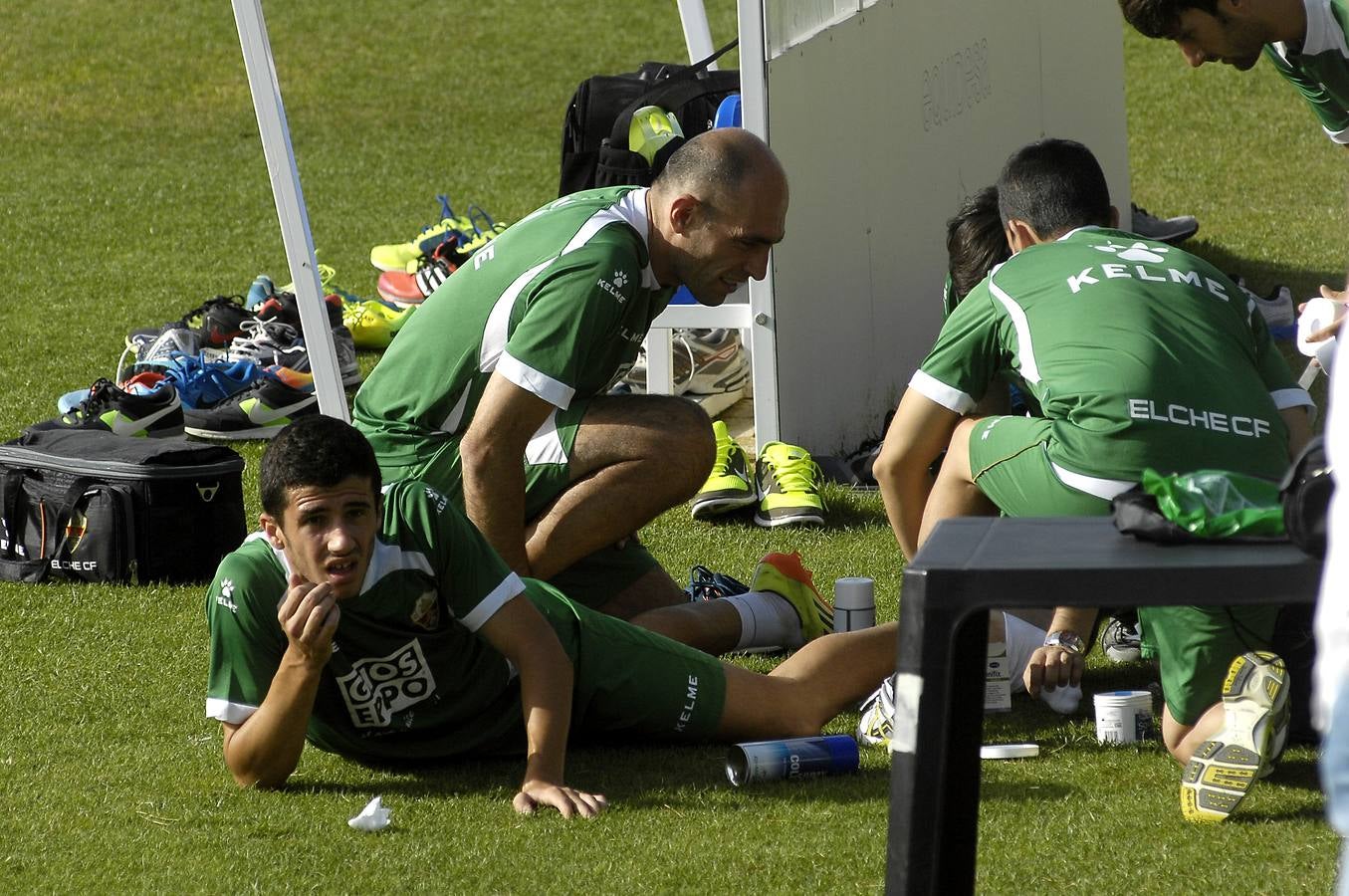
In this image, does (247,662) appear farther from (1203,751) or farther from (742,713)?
(1203,751)

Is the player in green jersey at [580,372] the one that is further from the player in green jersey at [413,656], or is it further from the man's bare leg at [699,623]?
the player in green jersey at [413,656]

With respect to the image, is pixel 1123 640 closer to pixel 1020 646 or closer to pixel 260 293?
pixel 1020 646

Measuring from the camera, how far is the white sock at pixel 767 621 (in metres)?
4.45

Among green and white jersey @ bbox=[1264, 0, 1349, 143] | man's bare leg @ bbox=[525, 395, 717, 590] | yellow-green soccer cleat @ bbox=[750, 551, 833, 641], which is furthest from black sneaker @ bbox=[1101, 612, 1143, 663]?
green and white jersey @ bbox=[1264, 0, 1349, 143]

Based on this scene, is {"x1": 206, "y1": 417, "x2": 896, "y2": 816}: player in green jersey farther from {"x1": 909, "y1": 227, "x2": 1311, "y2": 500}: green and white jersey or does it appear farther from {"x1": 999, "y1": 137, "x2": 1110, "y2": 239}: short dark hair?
{"x1": 999, "y1": 137, "x2": 1110, "y2": 239}: short dark hair

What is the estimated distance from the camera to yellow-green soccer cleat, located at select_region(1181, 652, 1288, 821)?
320cm

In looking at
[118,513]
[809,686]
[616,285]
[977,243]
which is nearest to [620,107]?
[977,243]

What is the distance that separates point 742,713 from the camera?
12.5 feet

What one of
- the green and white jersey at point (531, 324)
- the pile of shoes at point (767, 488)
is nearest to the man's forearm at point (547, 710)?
the green and white jersey at point (531, 324)

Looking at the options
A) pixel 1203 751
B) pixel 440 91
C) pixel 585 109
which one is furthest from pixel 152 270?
pixel 1203 751

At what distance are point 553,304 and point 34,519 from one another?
203 centimetres

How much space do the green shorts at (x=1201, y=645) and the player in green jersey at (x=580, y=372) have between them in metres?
1.24

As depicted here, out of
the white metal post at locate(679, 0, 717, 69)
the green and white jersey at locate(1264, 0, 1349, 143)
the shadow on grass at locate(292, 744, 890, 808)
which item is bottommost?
the shadow on grass at locate(292, 744, 890, 808)

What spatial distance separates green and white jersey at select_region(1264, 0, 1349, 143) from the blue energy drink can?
2018mm
